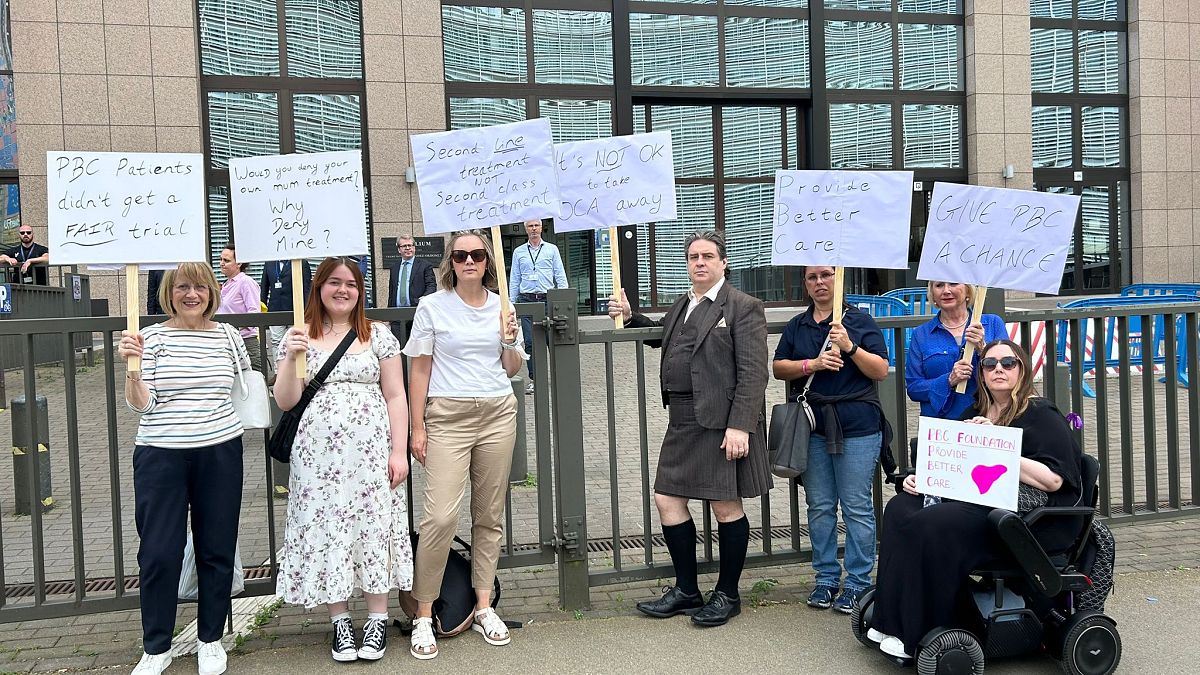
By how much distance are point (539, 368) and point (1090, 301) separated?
44.0ft

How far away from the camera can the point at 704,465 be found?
4.51m

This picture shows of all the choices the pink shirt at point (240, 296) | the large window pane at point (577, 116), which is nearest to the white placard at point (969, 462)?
the pink shirt at point (240, 296)

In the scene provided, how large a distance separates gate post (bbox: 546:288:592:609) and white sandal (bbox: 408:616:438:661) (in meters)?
0.79

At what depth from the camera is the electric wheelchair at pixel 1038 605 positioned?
372 cm

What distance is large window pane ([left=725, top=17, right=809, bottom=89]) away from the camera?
19344 millimetres

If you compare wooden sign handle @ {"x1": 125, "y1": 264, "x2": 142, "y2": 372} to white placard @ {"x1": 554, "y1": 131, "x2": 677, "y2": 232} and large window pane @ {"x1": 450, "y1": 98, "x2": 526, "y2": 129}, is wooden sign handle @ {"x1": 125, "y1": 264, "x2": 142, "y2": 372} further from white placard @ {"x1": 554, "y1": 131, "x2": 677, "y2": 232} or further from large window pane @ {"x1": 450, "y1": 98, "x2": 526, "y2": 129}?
large window pane @ {"x1": 450, "y1": 98, "x2": 526, "y2": 129}

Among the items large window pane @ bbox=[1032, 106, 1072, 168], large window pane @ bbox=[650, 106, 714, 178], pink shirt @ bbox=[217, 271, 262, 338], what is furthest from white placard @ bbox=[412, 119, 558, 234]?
large window pane @ bbox=[1032, 106, 1072, 168]

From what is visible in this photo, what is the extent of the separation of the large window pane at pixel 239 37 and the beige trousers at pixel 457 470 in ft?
48.6

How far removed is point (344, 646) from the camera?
13.9 feet

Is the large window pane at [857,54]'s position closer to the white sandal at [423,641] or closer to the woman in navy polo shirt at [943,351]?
the woman in navy polo shirt at [943,351]

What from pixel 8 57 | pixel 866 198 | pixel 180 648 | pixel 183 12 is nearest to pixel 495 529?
pixel 180 648

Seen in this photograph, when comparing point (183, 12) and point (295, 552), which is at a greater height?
point (183, 12)

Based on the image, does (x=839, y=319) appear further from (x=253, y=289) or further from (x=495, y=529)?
(x=253, y=289)

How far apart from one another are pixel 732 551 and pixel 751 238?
632 inches
